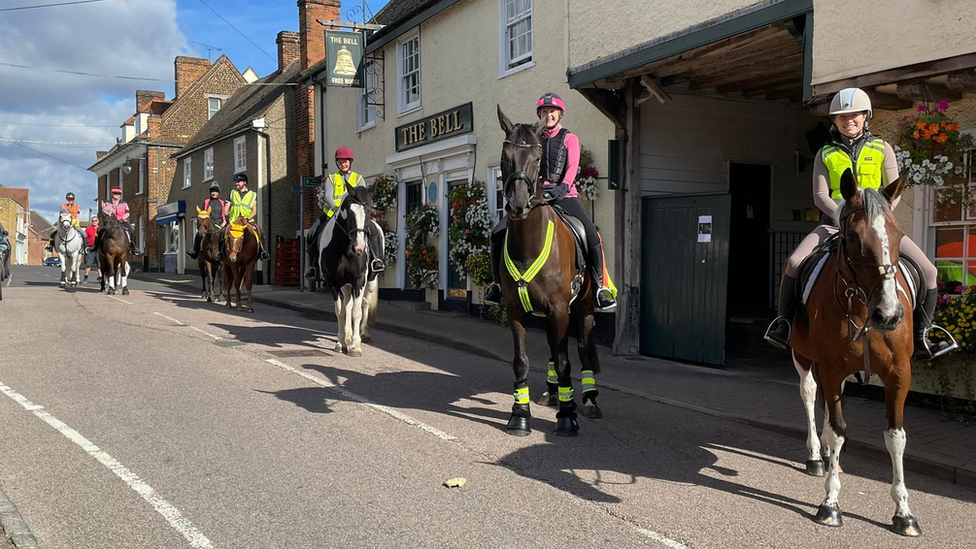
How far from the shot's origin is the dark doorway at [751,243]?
46.3 feet

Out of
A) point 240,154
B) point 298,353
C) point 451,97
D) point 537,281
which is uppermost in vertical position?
point 240,154

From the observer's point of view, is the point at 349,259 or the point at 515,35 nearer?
the point at 349,259

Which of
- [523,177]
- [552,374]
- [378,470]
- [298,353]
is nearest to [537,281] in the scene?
[523,177]

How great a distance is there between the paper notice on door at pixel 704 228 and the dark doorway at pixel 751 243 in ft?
9.97

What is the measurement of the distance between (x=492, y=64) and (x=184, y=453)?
11.4m

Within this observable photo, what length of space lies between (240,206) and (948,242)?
13066 millimetres

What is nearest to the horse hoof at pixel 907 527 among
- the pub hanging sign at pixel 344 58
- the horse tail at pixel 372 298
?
the horse tail at pixel 372 298

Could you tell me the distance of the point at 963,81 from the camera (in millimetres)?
7223

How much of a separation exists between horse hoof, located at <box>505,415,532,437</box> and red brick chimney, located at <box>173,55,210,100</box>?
141 ft

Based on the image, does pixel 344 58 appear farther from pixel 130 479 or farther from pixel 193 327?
pixel 130 479

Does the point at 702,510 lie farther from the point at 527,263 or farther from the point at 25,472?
the point at 25,472

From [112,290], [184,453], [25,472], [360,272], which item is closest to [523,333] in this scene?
[184,453]

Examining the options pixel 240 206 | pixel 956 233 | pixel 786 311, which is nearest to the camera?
pixel 786 311

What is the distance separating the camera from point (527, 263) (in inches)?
272
